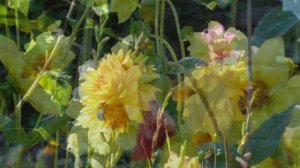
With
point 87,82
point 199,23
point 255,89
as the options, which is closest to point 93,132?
point 87,82

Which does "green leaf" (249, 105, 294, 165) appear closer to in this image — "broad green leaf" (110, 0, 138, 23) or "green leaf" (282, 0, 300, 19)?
"green leaf" (282, 0, 300, 19)

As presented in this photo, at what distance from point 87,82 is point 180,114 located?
0.10 metres

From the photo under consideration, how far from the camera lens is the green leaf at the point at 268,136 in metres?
0.75

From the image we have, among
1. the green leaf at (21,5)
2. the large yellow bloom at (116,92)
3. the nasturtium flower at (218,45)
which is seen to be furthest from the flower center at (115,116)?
the green leaf at (21,5)

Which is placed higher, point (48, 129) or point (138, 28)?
point (138, 28)

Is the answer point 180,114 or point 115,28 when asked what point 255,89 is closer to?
point 180,114

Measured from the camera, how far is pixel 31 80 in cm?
89

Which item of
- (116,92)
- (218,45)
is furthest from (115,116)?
(218,45)

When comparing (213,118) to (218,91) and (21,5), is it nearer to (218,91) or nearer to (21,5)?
(218,91)

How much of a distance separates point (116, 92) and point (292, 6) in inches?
6.8

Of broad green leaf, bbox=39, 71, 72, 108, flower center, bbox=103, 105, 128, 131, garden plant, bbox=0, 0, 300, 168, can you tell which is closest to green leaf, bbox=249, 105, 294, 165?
garden plant, bbox=0, 0, 300, 168

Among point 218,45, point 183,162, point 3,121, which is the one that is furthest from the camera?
point 3,121

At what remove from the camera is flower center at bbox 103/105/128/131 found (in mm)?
776

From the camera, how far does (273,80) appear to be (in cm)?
78
